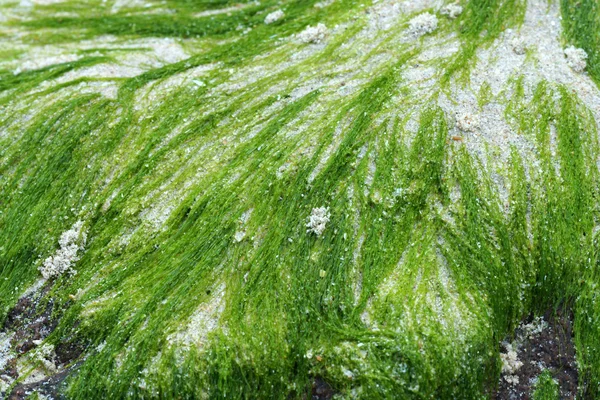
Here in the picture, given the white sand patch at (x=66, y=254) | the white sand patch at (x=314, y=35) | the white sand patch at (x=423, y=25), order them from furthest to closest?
the white sand patch at (x=314, y=35) → the white sand patch at (x=423, y=25) → the white sand patch at (x=66, y=254)

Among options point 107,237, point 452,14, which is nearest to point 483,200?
point 452,14

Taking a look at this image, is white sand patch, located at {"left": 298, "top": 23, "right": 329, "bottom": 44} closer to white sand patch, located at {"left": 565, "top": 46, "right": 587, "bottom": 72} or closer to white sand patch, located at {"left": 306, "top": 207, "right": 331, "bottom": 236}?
white sand patch, located at {"left": 306, "top": 207, "right": 331, "bottom": 236}

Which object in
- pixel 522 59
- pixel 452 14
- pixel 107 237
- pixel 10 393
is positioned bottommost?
pixel 10 393

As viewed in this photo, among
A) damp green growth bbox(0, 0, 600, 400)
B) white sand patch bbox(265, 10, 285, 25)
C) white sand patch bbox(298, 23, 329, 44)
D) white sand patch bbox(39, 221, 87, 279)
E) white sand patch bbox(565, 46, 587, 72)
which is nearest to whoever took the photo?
damp green growth bbox(0, 0, 600, 400)

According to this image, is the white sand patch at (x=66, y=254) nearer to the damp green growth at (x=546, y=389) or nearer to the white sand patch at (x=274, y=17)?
the white sand patch at (x=274, y=17)

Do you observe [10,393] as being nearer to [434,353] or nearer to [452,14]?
[434,353]

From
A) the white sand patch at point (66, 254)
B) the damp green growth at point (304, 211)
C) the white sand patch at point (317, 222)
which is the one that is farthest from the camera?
→ the white sand patch at point (66, 254)

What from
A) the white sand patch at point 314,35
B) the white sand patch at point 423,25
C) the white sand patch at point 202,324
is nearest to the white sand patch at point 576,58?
the white sand patch at point 423,25

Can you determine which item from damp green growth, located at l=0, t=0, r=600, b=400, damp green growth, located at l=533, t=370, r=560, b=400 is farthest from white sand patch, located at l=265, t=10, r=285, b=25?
damp green growth, located at l=533, t=370, r=560, b=400

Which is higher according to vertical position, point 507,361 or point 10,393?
point 10,393
